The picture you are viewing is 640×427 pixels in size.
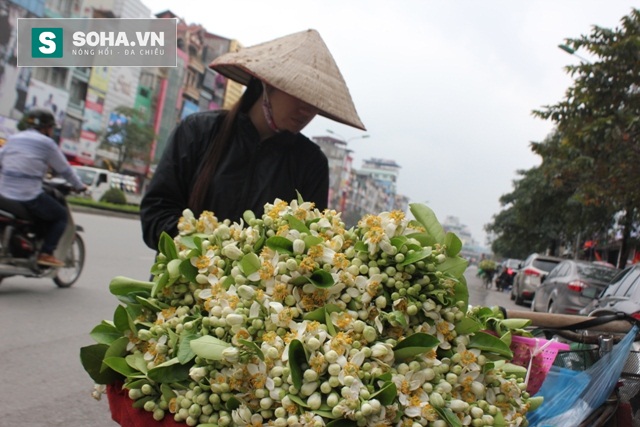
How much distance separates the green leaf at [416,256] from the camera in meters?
1.51

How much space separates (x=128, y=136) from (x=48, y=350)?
45789 millimetres

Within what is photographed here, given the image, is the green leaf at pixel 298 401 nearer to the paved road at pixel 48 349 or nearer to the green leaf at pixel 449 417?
the green leaf at pixel 449 417

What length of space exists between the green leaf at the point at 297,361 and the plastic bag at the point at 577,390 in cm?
92

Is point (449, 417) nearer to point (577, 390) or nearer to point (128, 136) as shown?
point (577, 390)

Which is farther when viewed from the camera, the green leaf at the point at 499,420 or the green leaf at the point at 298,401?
the green leaf at the point at 499,420

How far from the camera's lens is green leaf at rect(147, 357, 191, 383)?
149cm

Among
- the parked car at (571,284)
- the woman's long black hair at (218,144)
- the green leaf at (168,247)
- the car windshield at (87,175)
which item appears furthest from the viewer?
the car windshield at (87,175)

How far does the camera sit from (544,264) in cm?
2017

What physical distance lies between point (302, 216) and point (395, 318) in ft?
1.20

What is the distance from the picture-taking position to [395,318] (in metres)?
1.48

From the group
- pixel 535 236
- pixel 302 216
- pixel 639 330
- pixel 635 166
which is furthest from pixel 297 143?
pixel 535 236

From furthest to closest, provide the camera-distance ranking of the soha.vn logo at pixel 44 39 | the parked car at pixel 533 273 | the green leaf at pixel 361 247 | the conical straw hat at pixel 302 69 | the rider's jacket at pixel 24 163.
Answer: the soha.vn logo at pixel 44 39
the parked car at pixel 533 273
the rider's jacket at pixel 24 163
the conical straw hat at pixel 302 69
the green leaf at pixel 361 247

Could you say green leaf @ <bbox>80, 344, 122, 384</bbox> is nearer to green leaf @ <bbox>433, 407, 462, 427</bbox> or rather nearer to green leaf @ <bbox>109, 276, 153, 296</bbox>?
green leaf @ <bbox>109, 276, 153, 296</bbox>

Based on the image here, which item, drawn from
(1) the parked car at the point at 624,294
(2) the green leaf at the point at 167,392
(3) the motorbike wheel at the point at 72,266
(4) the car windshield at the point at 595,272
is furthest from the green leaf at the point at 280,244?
(4) the car windshield at the point at 595,272
